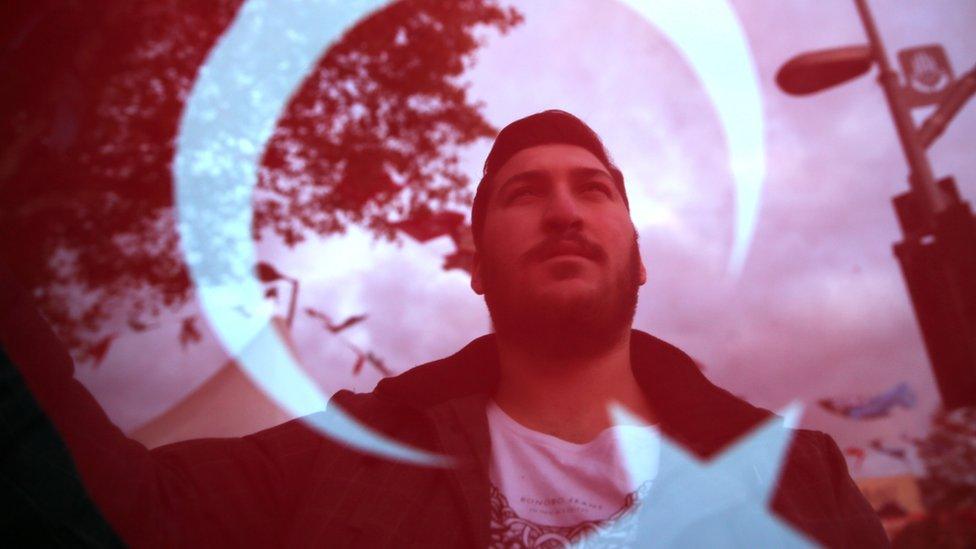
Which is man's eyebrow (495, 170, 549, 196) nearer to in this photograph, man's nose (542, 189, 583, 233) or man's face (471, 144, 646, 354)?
man's face (471, 144, 646, 354)

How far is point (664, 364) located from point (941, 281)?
1503 mm

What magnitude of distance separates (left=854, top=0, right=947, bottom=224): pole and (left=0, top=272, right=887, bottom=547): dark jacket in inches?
67.6

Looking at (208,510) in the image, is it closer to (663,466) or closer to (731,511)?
(663,466)

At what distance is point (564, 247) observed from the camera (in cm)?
256

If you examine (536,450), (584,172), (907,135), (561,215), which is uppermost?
(584,172)

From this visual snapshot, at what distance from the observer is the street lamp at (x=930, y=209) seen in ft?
9.36

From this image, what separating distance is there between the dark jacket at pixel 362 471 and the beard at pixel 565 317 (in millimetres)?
309

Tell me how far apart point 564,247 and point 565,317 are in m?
0.30

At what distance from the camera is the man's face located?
2.54 metres

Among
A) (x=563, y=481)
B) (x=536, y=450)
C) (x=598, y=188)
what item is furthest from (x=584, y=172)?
(x=563, y=481)

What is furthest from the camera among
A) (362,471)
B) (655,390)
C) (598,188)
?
(598,188)

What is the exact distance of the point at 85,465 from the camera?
1.40 meters

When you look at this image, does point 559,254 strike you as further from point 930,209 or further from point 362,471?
point 930,209

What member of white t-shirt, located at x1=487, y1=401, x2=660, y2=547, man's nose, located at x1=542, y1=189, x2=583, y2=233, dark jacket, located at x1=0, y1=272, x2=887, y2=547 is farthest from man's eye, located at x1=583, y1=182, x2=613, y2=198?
white t-shirt, located at x1=487, y1=401, x2=660, y2=547
